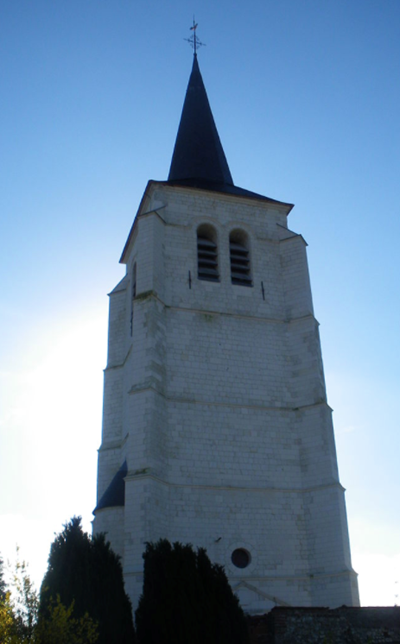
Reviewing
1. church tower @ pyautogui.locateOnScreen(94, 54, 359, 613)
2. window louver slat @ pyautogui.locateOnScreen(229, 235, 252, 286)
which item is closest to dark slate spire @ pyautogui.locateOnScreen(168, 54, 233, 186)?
church tower @ pyautogui.locateOnScreen(94, 54, 359, 613)

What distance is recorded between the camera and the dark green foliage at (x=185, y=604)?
410 inches

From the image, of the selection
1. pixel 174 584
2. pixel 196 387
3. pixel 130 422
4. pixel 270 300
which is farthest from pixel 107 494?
pixel 270 300

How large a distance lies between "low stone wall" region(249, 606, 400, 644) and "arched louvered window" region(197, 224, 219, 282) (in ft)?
30.6

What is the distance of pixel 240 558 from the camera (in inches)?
600

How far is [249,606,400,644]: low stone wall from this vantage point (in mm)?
11555

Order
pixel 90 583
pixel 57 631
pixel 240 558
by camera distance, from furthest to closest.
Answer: pixel 240 558 < pixel 90 583 < pixel 57 631

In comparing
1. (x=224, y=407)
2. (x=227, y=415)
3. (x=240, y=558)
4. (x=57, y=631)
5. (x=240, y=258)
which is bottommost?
(x=57, y=631)

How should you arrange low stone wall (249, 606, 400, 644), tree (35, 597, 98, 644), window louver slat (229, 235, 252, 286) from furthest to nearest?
window louver slat (229, 235, 252, 286) → low stone wall (249, 606, 400, 644) → tree (35, 597, 98, 644)

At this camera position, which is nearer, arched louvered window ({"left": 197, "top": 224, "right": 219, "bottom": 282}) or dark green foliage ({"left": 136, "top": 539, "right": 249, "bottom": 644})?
dark green foliage ({"left": 136, "top": 539, "right": 249, "bottom": 644})

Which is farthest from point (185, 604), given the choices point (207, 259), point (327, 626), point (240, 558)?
point (207, 259)

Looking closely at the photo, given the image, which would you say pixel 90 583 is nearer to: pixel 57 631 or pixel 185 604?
pixel 185 604

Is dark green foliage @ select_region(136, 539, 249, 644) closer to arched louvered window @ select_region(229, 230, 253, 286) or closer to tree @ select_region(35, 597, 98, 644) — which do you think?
tree @ select_region(35, 597, 98, 644)

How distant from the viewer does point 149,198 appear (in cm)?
2030

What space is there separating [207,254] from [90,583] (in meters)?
10.5
